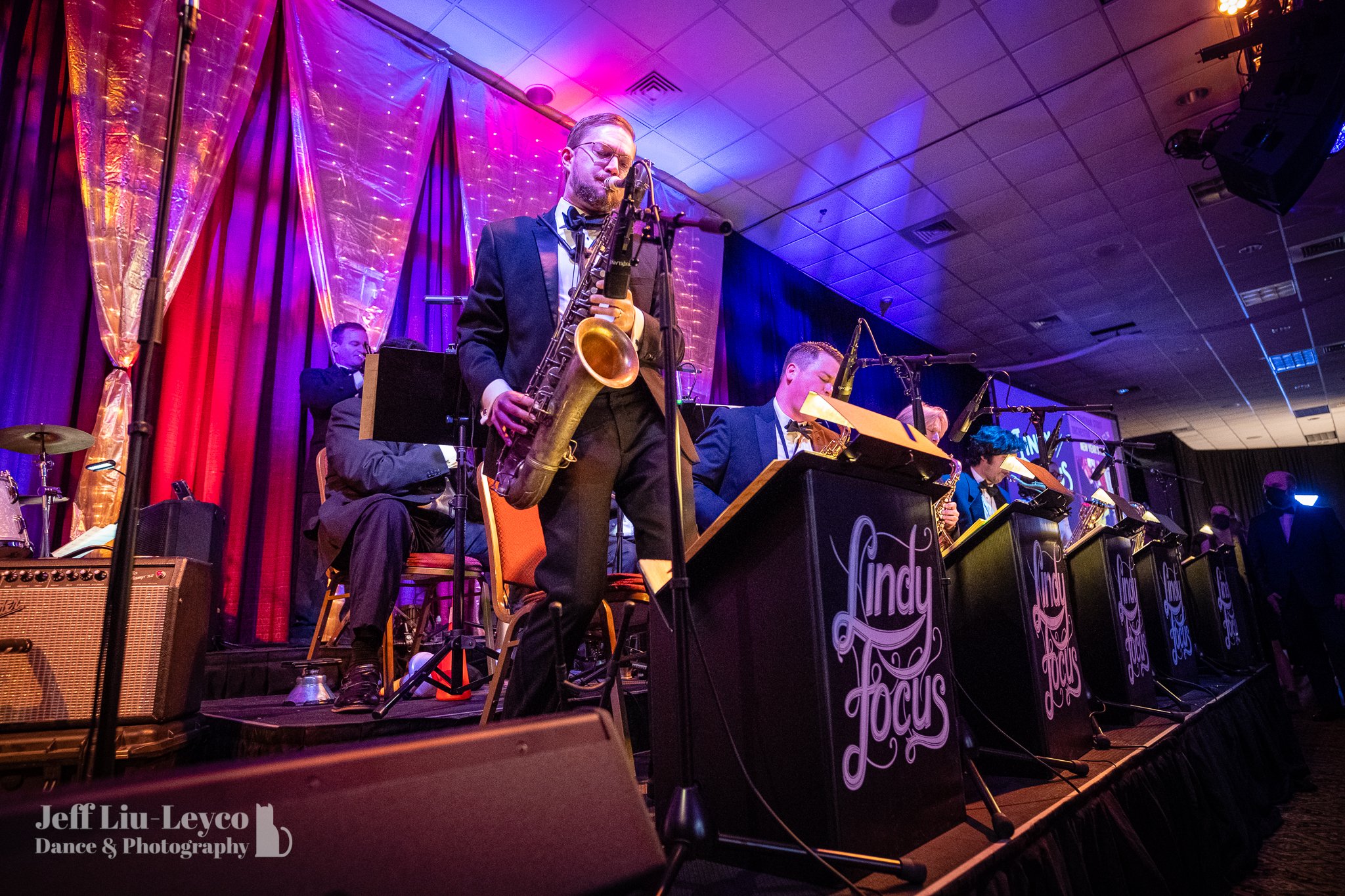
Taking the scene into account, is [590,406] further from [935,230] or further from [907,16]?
[935,230]

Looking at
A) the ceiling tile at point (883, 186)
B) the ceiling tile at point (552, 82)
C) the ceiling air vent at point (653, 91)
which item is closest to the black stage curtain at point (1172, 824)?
the ceiling tile at point (883, 186)

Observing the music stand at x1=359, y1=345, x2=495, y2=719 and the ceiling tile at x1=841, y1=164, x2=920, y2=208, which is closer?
the music stand at x1=359, y1=345, x2=495, y2=719

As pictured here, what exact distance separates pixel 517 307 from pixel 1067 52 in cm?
603

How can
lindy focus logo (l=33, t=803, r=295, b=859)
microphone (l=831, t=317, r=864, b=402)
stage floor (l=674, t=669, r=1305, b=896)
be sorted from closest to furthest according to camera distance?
lindy focus logo (l=33, t=803, r=295, b=859)
stage floor (l=674, t=669, r=1305, b=896)
microphone (l=831, t=317, r=864, b=402)

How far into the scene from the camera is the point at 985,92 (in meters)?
6.29

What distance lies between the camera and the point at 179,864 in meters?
0.68

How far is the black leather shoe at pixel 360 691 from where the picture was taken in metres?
2.88

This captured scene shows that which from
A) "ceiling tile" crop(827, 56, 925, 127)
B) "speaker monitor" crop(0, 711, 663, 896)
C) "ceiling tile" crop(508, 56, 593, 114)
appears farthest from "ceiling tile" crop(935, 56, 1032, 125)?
"speaker monitor" crop(0, 711, 663, 896)

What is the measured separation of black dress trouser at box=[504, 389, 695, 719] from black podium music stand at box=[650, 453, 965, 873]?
0.23 m

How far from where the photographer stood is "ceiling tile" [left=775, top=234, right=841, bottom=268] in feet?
28.6

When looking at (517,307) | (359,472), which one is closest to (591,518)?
(517,307)

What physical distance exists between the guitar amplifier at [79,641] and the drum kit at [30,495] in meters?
1.39

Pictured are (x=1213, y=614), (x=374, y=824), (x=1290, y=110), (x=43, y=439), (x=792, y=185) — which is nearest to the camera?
(x=374, y=824)

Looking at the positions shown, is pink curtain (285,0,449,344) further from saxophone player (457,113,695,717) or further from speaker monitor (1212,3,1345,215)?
speaker monitor (1212,3,1345,215)
